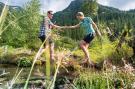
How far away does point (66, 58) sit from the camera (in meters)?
6.42

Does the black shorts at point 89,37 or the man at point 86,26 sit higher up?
the man at point 86,26

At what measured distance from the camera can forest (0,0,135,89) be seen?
8.16 feet

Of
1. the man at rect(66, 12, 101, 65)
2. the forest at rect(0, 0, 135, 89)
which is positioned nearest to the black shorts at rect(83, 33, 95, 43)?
the man at rect(66, 12, 101, 65)

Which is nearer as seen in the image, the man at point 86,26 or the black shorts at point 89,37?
the man at point 86,26

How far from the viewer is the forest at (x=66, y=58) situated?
249cm

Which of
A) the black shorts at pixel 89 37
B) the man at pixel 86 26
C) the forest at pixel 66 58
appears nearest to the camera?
the forest at pixel 66 58

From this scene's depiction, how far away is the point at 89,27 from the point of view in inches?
543

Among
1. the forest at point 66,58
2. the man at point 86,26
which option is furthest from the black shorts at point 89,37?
the forest at point 66,58

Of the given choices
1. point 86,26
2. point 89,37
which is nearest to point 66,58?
point 86,26

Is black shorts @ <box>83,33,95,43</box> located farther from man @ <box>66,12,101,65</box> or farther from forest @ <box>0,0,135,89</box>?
forest @ <box>0,0,135,89</box>

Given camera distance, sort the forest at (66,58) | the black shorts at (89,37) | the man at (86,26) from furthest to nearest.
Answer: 1. the black shorts at (89,37)
2. the man at (86,26)
3. the forest at (66,58)

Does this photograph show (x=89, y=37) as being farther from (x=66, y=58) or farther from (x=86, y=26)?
(x=66, y=58)

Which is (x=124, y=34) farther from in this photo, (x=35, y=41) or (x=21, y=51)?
(x=35, y=41)

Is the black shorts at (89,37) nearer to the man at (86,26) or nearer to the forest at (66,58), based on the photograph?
the man at (86,26)
